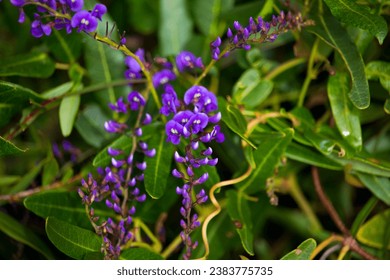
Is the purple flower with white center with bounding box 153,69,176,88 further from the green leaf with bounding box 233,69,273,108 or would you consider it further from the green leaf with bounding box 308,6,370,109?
the green leaf with bounding box 308,6,370,109

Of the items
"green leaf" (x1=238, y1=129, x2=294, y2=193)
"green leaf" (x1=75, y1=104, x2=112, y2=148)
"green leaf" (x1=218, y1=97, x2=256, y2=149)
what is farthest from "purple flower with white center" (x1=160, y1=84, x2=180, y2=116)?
"green leaf" (x1=75, y1=104, x2=112, y2=148)

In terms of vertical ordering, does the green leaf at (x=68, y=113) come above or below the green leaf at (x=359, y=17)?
below

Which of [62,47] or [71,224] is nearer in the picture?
[71,224]

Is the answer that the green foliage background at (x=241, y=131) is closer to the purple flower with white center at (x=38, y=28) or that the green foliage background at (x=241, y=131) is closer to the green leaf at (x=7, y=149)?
the green leaf at (x=7, y=149)

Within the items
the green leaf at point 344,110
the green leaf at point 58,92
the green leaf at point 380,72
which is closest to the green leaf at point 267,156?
the green leaf at point 344,110
